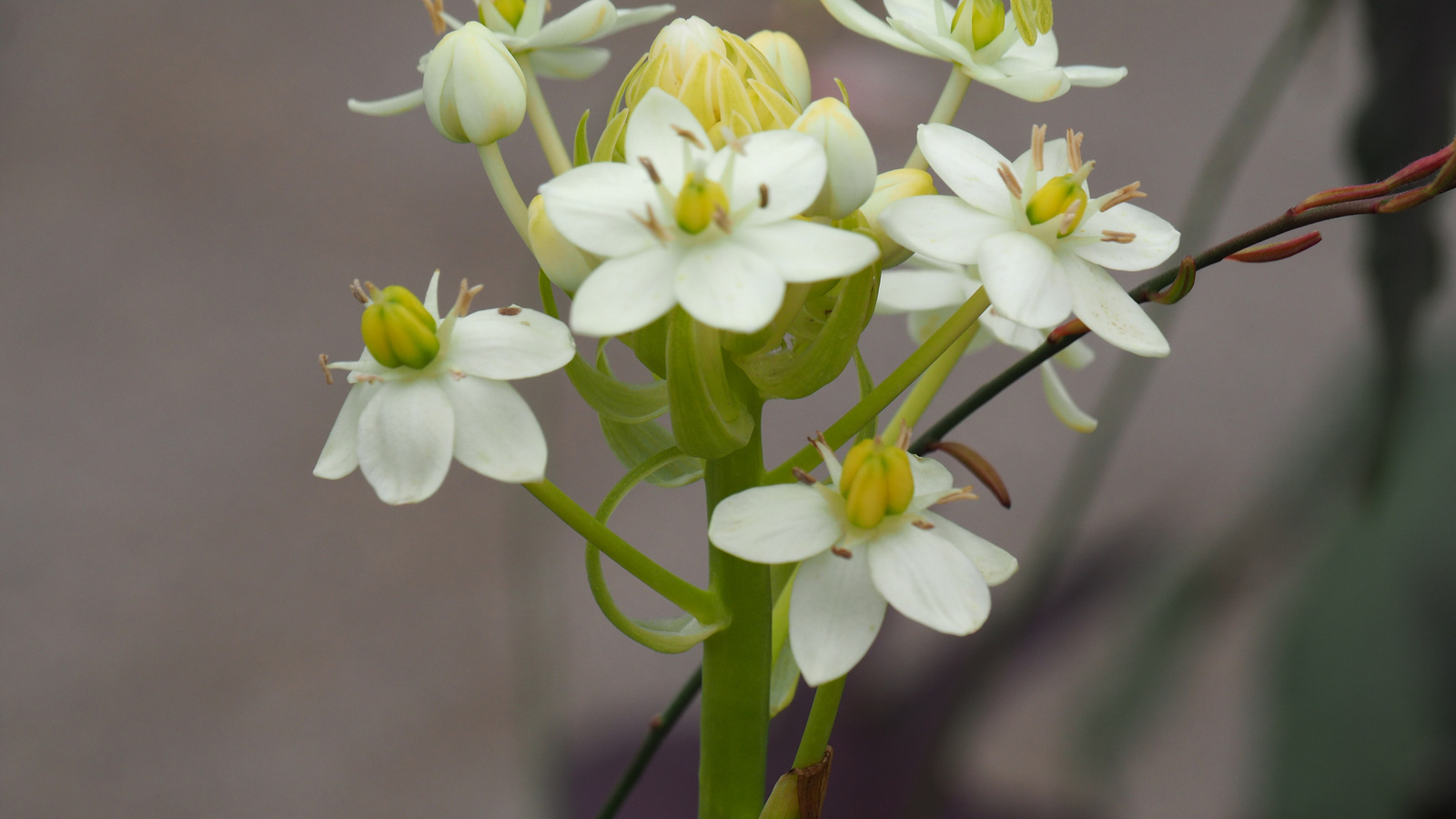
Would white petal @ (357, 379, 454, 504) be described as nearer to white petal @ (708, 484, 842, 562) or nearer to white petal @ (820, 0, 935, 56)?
white petal @ (708, 484, 842, 562)

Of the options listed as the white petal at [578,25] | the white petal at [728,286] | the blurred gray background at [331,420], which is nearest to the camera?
the white petal at [728,286]

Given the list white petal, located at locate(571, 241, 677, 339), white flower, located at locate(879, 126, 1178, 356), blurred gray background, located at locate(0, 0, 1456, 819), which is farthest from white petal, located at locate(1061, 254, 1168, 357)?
blurred gray background, located at locate(0, 0, 1456, 819)

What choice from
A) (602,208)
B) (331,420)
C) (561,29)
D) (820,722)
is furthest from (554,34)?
(331,420)

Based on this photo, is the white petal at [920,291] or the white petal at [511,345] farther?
the white petal at [920,291]

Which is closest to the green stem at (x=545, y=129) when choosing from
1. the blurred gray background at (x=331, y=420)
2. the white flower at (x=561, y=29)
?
the white flower at (x=561, y=29)

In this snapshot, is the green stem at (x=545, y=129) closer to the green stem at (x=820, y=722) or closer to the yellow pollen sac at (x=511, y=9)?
the yellow pollen sac at (x=511, y=9)

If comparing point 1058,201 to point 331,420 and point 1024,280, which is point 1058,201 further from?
point 331,420

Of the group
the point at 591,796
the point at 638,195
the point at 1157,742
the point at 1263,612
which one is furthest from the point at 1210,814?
the point at 638,195
